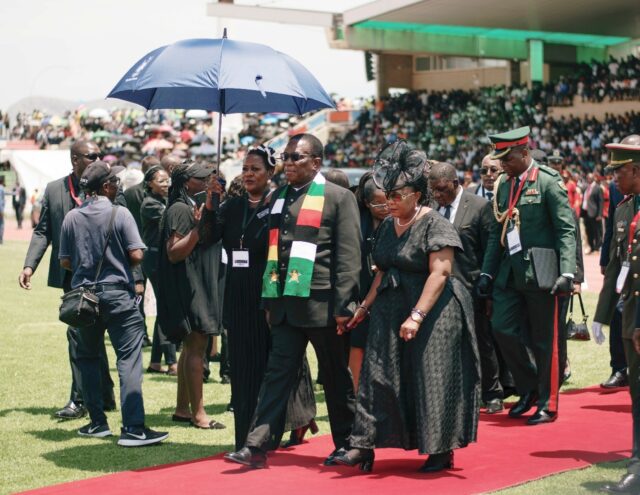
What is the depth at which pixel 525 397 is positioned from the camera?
8398 millimetres

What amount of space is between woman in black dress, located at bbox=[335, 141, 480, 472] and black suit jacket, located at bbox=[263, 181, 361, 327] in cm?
18

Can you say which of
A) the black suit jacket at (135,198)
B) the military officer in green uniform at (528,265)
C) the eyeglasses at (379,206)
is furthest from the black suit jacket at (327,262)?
the black suit jacket at (135,198)

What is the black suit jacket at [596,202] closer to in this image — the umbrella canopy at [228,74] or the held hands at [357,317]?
the umbrella canopy at [228,74]

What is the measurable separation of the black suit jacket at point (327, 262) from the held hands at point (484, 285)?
6.44 ft

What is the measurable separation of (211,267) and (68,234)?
3.56 feet

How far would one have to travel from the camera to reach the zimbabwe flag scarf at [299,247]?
256 inches

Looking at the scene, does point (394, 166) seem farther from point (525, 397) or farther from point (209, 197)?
point (525, 397)

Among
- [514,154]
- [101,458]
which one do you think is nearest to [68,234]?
[101,458]

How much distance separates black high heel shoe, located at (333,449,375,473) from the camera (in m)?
6.48

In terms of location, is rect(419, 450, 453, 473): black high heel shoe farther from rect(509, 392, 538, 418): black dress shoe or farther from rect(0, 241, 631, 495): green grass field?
rect(509, 392, 538, 418): black dress shoe

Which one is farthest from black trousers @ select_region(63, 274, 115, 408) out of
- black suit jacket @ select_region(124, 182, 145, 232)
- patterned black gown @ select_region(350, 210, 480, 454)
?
black suit jacket @ select_region(124, 182, 145, 232)

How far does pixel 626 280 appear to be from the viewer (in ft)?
21.1

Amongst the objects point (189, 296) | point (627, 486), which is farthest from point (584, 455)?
point (189, 296)

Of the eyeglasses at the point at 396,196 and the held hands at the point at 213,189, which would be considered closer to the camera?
the eyeglasses at the point at 396,196
